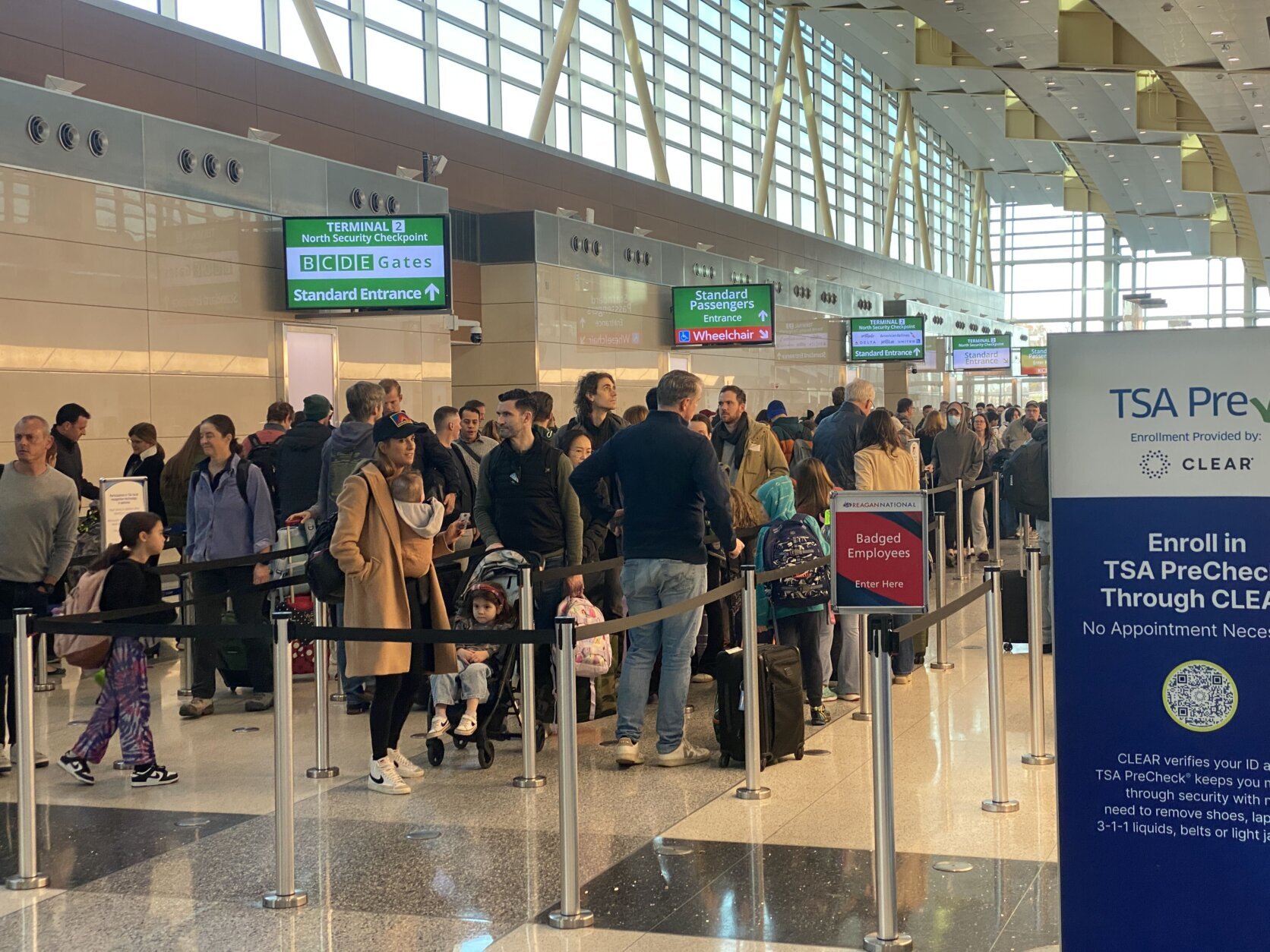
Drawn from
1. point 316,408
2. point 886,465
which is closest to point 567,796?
point 886,465

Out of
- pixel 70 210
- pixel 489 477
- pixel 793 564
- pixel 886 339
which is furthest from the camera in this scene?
pixel 886 339

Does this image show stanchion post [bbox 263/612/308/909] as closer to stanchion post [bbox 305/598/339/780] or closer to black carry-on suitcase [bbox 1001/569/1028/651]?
stanchion post [bbox 305/598/339/780]

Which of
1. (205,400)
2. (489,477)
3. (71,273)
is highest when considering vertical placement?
(71,273)

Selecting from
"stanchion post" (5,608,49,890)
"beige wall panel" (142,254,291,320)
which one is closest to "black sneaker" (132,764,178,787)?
"stanchion post" (5,608,49,890)

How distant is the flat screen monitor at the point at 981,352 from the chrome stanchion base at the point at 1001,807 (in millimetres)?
38637

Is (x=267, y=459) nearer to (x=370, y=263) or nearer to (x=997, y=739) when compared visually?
(x=370, y=263)

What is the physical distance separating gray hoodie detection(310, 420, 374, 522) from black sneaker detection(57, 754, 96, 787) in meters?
2.19

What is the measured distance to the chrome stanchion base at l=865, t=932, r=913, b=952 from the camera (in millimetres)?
Answer: 4340

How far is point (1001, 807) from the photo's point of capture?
19.7ft

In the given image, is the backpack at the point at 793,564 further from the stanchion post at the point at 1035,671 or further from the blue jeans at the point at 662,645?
the stanchion post at the point at 1035,671

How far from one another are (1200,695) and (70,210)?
35.8 feet

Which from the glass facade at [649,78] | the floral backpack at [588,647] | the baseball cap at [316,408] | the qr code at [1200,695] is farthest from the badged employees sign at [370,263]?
the qr code at [1200,695]

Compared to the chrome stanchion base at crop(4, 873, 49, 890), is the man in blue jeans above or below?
above

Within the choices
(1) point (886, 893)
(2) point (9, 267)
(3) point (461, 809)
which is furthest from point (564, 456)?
(2) point (9, 267)
